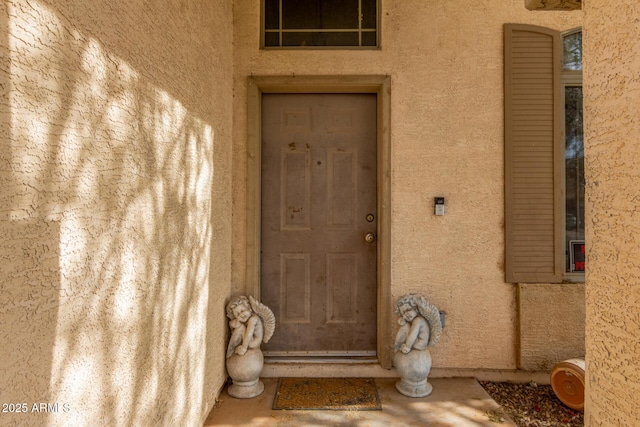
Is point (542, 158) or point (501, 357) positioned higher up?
point (542, 158)

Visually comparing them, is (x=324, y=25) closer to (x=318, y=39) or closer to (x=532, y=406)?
(x=318, y=39)

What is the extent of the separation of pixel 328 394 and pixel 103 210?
2003mm

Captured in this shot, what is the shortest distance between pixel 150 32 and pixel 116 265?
965 mm

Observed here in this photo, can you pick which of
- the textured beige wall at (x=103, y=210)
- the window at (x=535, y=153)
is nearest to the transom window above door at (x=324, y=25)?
the textured beige wall at (x=103, y=210)

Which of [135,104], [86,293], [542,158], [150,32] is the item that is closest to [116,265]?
[86,293]

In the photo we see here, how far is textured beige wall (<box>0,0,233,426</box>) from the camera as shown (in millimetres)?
874

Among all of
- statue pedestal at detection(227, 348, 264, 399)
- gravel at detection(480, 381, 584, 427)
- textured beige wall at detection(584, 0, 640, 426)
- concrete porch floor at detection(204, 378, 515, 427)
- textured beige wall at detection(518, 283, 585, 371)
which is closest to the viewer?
textured beige wall at detection(584, 0, 640, 426)

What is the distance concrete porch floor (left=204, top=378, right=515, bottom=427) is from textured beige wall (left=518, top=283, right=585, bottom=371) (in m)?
0.54

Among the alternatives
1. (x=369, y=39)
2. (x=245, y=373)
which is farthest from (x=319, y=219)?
(x=369, y=39)

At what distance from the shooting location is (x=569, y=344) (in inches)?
107

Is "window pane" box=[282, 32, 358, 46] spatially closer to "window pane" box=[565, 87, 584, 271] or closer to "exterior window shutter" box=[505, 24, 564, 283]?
"exterior window shutter" box=[505, 24, 564, 283]

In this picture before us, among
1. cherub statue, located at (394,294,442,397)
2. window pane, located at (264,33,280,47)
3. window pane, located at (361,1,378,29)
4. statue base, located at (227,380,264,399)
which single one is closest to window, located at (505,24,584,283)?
cherub statue, located at (394,294,442,397)

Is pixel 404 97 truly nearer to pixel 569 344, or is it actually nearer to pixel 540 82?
pixel 540 82

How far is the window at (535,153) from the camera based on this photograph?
2742 mm
